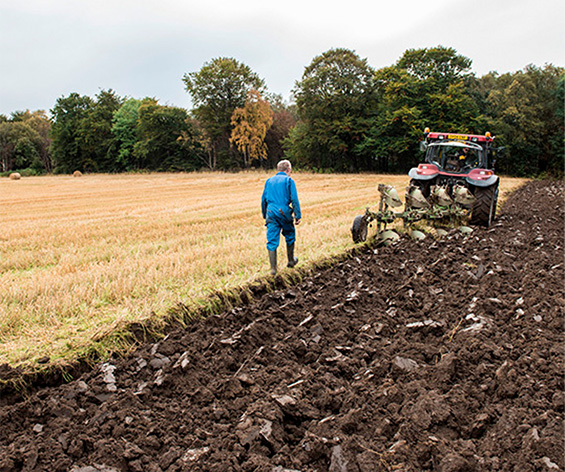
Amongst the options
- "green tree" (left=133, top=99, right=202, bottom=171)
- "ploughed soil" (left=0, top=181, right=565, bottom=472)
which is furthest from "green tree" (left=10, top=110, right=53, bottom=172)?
"ploughed soil" (left=0, top=181, right=565, bottom=472)

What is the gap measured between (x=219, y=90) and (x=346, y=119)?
15.3 metres

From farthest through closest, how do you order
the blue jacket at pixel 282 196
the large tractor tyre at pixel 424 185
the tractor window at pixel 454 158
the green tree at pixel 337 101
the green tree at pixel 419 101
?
the green tree at pixel 337 101 < the green tree at pixel 419 101 < the tractor window at pixel 454 158 < the large tractor tyre at pixel 424 185 < the blue jacket at pixel 282 196

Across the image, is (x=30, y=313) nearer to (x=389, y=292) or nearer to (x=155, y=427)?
(x=155, y=427)

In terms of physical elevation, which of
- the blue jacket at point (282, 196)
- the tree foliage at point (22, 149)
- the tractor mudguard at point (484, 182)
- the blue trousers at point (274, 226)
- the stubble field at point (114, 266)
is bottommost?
the stubble field at point (114, 266)

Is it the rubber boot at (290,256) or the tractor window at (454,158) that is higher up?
the tractor window at (454,158)

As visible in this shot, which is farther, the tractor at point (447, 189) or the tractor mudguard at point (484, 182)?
the tractor mudguard at point (484, 182)

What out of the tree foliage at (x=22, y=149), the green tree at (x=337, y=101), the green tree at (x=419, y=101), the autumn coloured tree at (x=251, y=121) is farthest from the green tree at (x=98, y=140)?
the green tree at (x=419, y=101)

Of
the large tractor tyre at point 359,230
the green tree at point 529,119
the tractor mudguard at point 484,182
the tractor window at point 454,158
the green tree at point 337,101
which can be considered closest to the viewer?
the large tractor tyre at point 359,230

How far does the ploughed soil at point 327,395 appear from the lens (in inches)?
90.7

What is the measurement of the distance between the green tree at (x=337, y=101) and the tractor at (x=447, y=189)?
27.8m

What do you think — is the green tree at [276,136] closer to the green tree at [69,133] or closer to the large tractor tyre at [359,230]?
the green tree at [69,133]

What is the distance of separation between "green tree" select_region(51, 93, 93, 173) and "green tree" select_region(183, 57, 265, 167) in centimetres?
1865

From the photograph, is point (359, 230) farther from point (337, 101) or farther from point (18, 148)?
point (18, 148)

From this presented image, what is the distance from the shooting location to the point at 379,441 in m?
2.41
